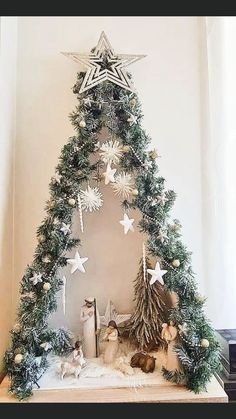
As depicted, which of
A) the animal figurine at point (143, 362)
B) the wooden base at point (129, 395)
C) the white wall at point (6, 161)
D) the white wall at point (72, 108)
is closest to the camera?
the wooden base at point (129, 395)

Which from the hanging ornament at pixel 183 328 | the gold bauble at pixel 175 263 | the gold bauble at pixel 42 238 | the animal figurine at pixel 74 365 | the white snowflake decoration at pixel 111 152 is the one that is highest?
the white snowflake decoration at pixel 111 152

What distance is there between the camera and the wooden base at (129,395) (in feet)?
3.54

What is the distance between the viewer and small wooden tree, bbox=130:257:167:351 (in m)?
1.28

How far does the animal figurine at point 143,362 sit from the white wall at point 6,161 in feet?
1.51

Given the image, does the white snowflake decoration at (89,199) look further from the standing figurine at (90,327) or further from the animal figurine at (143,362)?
the animal figurine at (143,362)

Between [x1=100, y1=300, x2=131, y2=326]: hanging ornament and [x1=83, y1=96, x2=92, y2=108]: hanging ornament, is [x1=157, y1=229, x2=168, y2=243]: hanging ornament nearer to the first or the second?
[x1=100, y1=300, x2=131, y2=326]: hanging ornament

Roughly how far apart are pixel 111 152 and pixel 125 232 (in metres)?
0.28

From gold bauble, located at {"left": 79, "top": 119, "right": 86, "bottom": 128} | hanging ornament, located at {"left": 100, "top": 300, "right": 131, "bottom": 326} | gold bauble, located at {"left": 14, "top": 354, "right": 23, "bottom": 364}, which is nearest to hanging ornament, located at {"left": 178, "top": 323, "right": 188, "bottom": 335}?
→ hanging ornament, located at {"left": 100, "top": 300, "right": 131, "bottom": 326}

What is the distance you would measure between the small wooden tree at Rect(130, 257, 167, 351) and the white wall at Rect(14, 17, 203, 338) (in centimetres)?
11

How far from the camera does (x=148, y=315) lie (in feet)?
4.20

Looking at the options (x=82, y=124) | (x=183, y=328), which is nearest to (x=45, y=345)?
(x=183, y=328)

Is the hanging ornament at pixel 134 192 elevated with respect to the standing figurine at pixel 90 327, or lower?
elevated

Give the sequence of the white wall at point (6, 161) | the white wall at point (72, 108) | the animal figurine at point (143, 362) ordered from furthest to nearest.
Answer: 1. the white wall at point (72, 108)
2. the white wall at point (6, 161)
3. the animal figurine at point (143, 362)

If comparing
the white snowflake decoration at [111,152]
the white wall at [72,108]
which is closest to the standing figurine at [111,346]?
the white wall at [72,108]
